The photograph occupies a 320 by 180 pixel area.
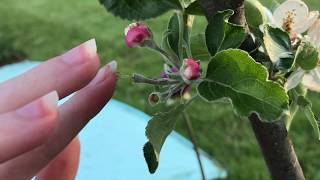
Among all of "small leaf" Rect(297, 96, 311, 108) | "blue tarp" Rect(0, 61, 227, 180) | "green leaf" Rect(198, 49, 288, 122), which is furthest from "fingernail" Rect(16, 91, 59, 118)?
"blue tarp" Rect(0, 61, 227, 180)

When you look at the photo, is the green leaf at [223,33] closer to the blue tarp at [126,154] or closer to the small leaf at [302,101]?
the small leaf at [302,101]

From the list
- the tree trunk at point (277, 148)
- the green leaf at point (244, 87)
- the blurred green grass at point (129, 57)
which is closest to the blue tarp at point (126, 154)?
the blurred green grass at point (129, 57)

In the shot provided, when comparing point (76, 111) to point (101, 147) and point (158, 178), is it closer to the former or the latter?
point (158, 178)

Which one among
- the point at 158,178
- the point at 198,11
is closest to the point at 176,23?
the point at 198,11

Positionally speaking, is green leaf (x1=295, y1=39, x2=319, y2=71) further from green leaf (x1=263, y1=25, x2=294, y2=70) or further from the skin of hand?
the skin of hand

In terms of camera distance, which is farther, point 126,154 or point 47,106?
point 126,154

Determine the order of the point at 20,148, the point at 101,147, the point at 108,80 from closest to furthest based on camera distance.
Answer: the point at 20,148
the point at 108,80
the point at 101,147

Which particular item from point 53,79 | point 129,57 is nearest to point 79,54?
point 53,79

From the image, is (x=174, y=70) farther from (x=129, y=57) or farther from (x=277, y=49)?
(x=129, y=57)
